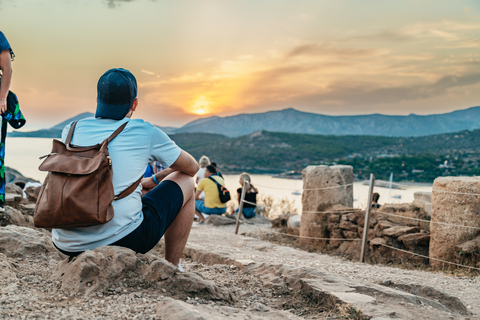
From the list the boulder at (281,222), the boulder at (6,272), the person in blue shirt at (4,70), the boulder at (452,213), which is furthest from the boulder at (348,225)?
the boulder at (6,272)

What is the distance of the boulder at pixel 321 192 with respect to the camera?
758 centimetres

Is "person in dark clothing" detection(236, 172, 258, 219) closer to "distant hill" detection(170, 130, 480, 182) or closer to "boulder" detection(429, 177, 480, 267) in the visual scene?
"boulder" detection(429, 177, 480, 267)

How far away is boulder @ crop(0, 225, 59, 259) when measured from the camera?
3.36m

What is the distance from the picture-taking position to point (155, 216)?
2641 millimetres

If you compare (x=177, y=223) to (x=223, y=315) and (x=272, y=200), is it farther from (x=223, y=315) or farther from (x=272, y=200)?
(x=272, y=200)

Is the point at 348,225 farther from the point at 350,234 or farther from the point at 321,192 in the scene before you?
the point at 321,192

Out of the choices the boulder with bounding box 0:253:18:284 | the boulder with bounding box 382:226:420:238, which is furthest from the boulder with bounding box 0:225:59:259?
the boulder with bounding box 382:226:420:238

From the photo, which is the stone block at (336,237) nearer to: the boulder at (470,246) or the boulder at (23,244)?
the boulder at (470,246)

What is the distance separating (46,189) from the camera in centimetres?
229

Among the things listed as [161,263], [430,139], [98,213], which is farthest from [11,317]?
[430,139]

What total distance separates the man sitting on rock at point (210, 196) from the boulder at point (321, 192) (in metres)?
2.90

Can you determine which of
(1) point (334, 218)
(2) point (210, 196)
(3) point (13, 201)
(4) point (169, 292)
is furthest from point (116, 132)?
(2) point (210, 196)

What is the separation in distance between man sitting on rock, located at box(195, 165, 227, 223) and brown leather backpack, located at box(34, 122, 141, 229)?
7.75 m

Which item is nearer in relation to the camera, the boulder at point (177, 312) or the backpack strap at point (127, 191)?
the boulder at point (177, 312)
